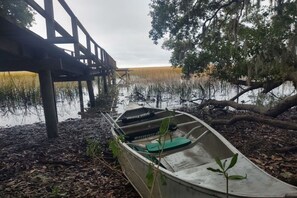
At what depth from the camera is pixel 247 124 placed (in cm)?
834

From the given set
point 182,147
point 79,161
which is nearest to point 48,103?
point 79,161

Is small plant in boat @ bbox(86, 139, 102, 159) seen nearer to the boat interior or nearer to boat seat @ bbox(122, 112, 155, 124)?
the boat interior

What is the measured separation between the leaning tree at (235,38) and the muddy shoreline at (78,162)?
107 cm

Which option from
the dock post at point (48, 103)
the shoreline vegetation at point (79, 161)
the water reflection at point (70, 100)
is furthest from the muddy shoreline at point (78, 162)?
the water reflection at point (70, 100)

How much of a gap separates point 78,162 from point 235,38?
21.7 feet

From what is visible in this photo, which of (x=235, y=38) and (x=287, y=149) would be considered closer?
(x=287, y=149)

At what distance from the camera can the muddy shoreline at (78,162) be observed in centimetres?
480

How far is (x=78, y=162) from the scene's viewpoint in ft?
20.4

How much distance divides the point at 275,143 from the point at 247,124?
2086 mm

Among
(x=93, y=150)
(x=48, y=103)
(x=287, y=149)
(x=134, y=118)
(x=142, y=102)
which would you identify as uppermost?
(x=48, y=103)

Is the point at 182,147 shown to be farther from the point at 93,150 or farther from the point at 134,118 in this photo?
the point at 134,118

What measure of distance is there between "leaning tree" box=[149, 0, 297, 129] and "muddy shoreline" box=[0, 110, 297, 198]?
1.07m

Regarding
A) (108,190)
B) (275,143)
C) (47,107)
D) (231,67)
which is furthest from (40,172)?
(231,67)

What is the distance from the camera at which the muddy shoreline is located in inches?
189
